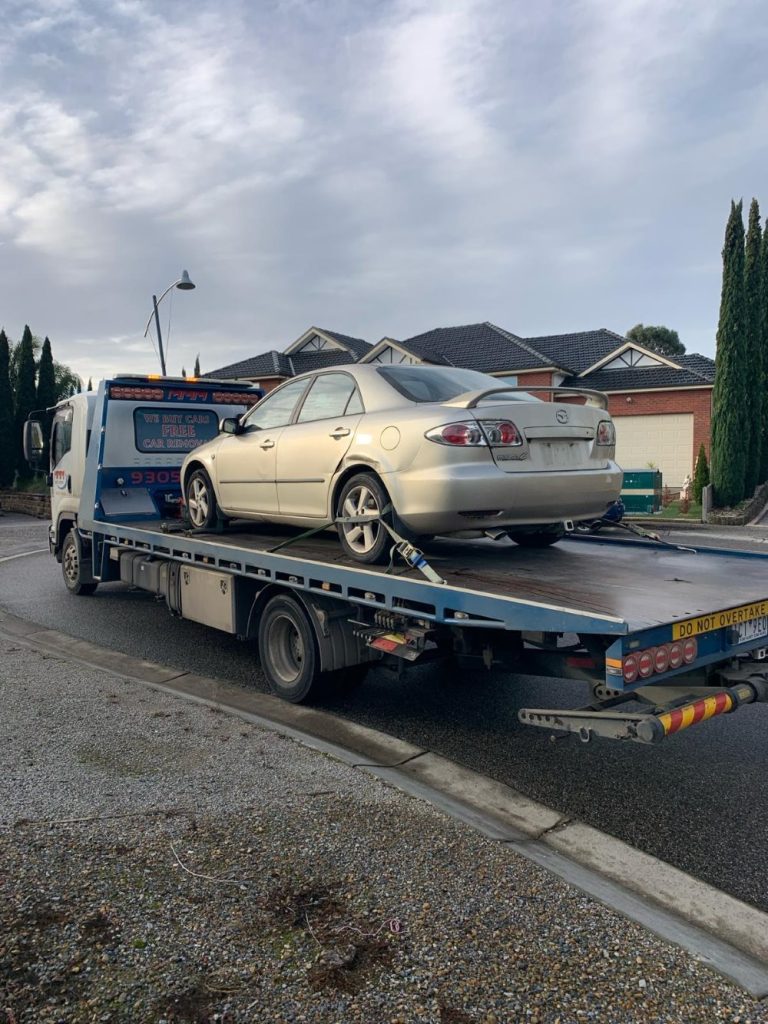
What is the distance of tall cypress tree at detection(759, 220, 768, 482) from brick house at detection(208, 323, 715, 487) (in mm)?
2330

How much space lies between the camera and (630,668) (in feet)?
11.5

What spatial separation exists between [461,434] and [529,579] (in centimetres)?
94

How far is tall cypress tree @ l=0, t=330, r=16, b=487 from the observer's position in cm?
3159

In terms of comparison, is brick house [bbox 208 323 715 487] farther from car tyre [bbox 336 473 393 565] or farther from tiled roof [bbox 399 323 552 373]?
car tyre [bbox 336 473 393 565]

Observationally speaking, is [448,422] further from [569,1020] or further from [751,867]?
[569,1020]

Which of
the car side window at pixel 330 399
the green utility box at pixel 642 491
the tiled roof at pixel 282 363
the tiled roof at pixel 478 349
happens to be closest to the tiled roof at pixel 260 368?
the tiled roof at pixel 282 363

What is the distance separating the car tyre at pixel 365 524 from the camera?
17.0ft

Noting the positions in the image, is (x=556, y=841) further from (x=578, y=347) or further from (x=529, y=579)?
(x=578, y=347)

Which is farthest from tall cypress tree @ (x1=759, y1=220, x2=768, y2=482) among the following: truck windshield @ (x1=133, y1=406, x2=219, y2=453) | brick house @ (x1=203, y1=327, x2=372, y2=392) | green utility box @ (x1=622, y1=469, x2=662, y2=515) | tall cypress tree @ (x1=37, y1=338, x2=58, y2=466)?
tall cypress tree @ (x1=37, y1=338, x2=58, y2=466)

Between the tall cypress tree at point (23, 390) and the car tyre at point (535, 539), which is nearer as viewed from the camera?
the car tyre at point (535, 539)

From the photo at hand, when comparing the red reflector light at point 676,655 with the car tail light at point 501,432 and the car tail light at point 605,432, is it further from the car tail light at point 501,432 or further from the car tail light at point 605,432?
the car tail light at point 605,432

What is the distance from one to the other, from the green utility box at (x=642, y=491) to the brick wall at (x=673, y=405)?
676cm

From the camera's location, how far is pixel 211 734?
486cm

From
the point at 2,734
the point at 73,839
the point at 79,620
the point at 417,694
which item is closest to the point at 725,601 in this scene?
the point at 417,694
